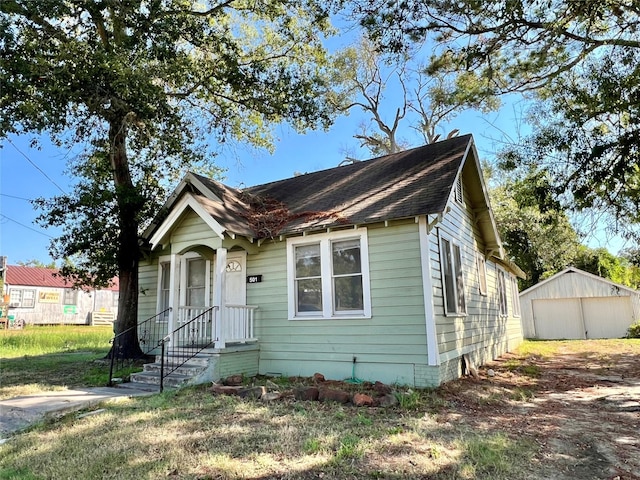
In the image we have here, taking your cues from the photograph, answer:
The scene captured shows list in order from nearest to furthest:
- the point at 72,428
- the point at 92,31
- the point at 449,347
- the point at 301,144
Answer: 1. the point at 72,428
2. the point at 449,347
3. the point at 92,31
4. the point at 301,144

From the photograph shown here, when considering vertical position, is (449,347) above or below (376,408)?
above

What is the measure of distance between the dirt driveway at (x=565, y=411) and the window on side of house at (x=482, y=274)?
7.26ft

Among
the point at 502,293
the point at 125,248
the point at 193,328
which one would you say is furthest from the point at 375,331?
the point at 502,293

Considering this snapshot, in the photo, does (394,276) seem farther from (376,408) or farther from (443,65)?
(443,65)

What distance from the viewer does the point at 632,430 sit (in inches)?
213

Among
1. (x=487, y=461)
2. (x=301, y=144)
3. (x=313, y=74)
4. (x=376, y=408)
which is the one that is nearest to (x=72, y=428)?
(x=376, y=408)

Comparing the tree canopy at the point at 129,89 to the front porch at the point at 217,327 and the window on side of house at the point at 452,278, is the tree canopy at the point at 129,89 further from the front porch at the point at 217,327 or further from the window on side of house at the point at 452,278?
the window on side of house at the point at 452,278

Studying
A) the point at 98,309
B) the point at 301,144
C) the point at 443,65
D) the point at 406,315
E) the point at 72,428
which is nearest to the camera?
the point at 72,428

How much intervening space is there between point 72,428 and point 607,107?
11.7 meters

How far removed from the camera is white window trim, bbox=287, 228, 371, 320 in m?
8.38

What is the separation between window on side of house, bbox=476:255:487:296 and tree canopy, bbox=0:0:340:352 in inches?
271

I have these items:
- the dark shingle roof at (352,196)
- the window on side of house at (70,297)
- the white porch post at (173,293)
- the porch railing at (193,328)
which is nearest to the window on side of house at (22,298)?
the window on side of house at (70,297)

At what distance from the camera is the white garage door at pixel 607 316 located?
21.9m

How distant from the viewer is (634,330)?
68.5 feet
